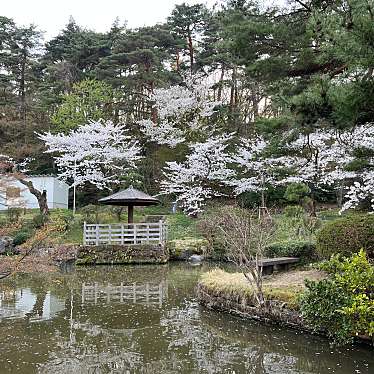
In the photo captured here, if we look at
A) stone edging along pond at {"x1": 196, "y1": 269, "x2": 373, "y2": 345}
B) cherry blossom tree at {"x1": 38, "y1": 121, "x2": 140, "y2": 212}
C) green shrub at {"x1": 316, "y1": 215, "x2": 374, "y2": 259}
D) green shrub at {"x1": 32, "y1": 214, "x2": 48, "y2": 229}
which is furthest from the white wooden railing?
green shrub at {"x1": 316, "y1": 215, "x2": 374, "y2": 259}

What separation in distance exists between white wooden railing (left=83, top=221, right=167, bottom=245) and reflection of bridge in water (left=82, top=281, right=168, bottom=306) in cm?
496

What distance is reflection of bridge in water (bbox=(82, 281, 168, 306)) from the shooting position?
9.12 metres

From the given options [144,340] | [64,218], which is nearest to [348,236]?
[144,340]

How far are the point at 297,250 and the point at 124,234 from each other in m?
7.75

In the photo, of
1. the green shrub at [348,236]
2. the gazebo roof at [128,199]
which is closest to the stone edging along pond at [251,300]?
the green shrub at [348,236]

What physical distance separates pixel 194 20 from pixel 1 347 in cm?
2273

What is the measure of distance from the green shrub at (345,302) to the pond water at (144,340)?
0.32 meters

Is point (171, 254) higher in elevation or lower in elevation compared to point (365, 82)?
lower

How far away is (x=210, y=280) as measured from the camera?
336 inches

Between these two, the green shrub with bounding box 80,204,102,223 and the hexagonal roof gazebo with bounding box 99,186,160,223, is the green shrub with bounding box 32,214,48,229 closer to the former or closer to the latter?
the green shrub with bounding box 80,204,102,223

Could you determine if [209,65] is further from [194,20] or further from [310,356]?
[310,356]

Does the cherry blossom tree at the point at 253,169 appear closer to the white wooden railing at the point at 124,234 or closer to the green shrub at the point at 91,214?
the white wooden railing at the point at 124,234

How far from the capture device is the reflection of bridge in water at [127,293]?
912 centimetres

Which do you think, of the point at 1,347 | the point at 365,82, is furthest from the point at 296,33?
the point at 1,347
